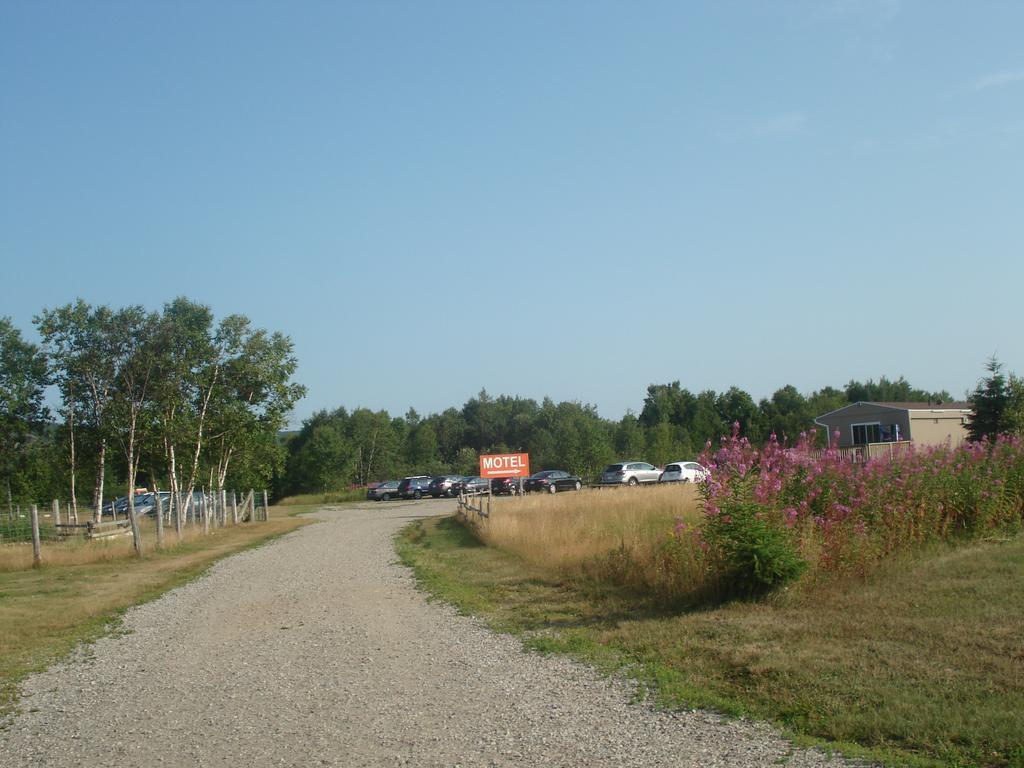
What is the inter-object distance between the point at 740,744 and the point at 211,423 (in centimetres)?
3726

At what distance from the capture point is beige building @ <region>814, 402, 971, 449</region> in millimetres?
51219

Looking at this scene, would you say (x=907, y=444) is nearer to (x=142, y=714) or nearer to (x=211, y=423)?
(x=142, y=714)

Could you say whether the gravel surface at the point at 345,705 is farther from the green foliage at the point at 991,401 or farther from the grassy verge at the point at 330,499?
the grassy verge at the point at 330,499

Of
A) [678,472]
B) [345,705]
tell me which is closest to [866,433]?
[678,472]

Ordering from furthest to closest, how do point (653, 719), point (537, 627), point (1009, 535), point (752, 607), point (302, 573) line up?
point (302, 573) < point (1009, 535) < point (537, 627) < point (752, 607) < point (653, 719)

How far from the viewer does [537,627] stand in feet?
38.2

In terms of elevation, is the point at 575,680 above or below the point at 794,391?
below

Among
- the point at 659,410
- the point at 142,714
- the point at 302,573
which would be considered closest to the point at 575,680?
the point at 142,714

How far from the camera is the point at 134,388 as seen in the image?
116 feet

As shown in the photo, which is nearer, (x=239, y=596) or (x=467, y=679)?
(x=467, y=679)

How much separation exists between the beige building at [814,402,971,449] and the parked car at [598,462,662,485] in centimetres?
997

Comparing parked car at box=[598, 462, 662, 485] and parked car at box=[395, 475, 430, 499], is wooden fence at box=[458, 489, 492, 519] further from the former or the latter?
parked car at box=[395, 475, 430, 499]

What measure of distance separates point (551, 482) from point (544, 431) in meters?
44.9

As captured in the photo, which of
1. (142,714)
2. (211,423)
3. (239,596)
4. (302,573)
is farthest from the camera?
(211,423)
